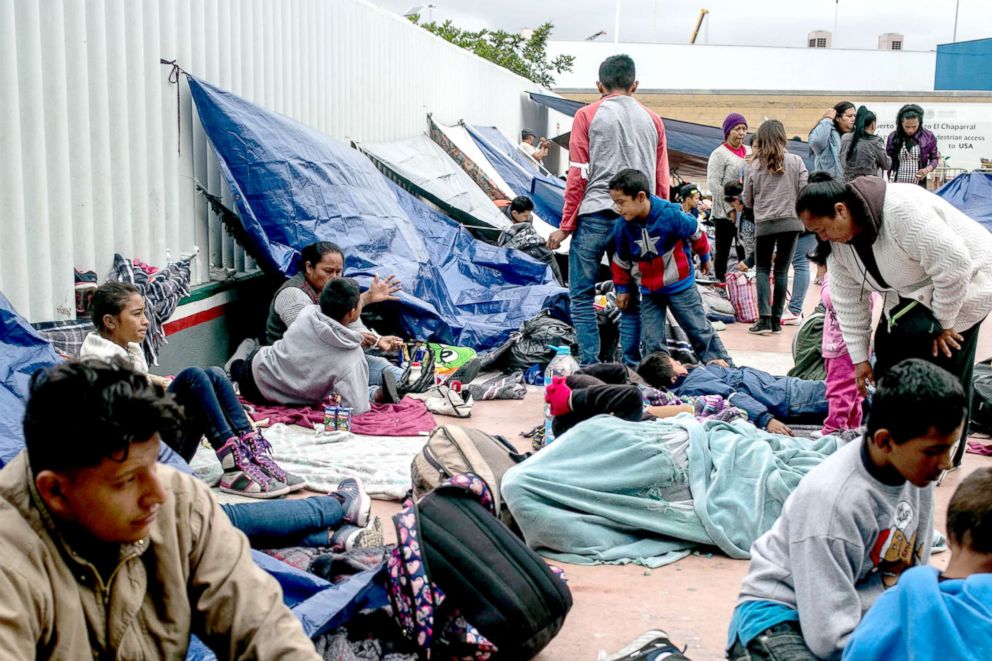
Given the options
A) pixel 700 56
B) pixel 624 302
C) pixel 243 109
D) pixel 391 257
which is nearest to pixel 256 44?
pixel 243 109

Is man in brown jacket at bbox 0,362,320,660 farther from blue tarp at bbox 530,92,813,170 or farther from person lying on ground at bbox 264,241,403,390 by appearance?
blue tarp at bbox 530,92,813,170

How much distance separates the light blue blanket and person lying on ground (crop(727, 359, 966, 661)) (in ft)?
4.29

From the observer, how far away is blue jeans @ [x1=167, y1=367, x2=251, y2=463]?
4.22 meters

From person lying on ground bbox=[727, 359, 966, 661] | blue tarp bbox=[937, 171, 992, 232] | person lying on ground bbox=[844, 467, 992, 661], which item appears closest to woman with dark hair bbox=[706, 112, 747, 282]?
blue tarp bbox=[937, 171, 992, 232]

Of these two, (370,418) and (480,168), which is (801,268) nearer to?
(370,418)

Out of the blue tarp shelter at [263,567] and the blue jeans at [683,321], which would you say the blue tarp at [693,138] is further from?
the blue tarp shelter at [263,567]

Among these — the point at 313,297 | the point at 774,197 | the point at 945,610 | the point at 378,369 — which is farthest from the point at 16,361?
the point at 774,197

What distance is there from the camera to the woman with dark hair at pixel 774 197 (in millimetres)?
7922

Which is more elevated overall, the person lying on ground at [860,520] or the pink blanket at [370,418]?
the person lying on ground at [860,520]

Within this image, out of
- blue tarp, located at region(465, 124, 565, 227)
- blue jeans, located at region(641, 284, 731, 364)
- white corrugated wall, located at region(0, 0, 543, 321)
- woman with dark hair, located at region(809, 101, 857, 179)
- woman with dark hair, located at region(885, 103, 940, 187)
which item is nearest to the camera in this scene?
white corrugated wall, located at region(0, 0, 543, 321)

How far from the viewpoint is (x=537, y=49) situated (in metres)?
25.5

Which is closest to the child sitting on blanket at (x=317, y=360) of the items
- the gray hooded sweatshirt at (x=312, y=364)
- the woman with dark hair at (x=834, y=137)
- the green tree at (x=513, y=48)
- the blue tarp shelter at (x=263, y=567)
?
the gray hooded sweatshirt at (x=312, y=364)

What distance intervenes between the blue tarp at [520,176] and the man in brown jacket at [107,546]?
395 inches

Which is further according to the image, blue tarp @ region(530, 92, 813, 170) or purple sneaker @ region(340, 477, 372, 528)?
blue tarp @ region(530, 92, 813, 170)
